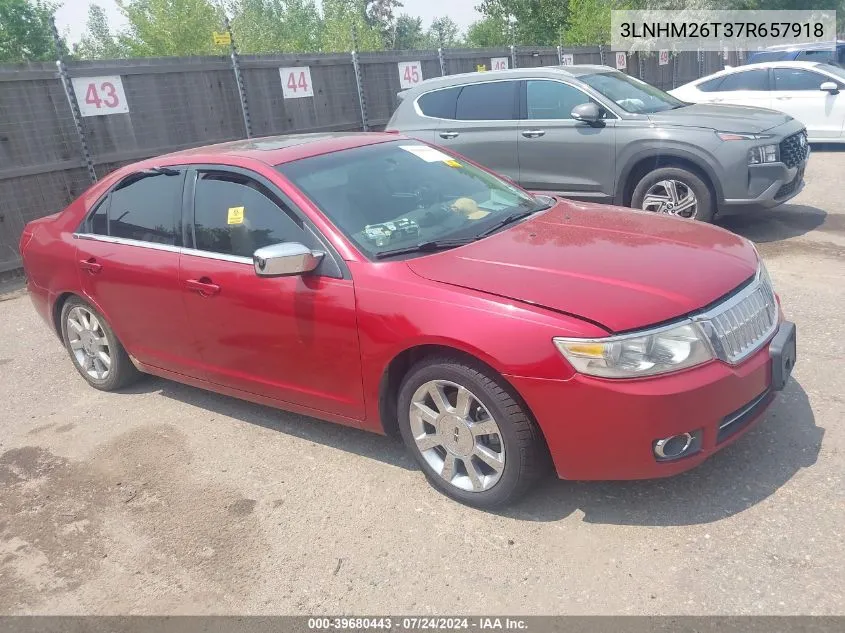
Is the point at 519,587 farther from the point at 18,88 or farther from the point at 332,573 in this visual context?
the point at 18,88

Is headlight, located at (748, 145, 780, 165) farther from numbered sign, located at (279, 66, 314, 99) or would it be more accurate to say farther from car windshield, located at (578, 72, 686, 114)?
numbered sign, located at (279, 66, 314, 99)

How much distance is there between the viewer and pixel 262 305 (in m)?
3.74

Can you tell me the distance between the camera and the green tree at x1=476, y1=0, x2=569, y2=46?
28.9 meters

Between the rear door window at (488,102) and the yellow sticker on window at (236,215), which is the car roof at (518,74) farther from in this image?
the yellow sticker on window at (236,215)

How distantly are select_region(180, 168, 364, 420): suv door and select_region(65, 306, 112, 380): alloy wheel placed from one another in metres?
1.23

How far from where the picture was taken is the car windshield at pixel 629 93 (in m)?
7.76

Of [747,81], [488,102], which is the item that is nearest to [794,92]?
[747,81]

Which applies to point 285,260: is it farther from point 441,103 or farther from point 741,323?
point 441,103

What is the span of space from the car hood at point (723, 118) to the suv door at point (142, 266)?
5.10 metres

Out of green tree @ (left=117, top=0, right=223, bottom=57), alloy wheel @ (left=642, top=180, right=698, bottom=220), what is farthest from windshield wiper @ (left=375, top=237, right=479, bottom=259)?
green tree @ (left=117, top=0, right=223, bottom=57)

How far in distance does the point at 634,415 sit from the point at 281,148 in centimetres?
254

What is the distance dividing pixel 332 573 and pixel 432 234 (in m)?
1.68

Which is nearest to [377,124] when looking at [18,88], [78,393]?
[18,88]

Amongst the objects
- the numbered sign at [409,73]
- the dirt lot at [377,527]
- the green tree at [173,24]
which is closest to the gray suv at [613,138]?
the dirt lot at [377,527]
